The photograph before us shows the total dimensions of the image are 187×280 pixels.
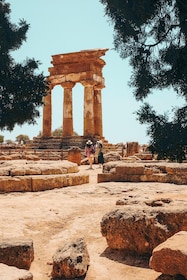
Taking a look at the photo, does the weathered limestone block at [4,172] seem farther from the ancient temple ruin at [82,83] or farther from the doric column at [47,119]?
the doric column at [47,119]

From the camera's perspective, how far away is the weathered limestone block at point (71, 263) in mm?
3541

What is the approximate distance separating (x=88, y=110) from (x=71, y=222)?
872 inches

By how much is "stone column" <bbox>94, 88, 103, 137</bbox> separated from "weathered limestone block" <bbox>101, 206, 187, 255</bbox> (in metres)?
24.0

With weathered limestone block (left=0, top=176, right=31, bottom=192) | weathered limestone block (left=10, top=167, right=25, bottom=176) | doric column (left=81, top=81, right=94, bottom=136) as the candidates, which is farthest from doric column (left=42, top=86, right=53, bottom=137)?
weathered limestone block (left=0, top=176, right=31, bottom=192)

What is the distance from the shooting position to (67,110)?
28906 millimetres

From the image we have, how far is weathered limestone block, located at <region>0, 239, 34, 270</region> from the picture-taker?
12.4 feet

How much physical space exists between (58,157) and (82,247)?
62.3ft

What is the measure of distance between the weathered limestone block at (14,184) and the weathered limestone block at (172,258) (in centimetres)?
666

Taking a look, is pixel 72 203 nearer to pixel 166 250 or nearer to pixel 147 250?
pixel 147 250

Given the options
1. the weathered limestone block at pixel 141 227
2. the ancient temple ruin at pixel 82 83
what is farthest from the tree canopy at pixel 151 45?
the ancient temple ruin at pixel 82 83

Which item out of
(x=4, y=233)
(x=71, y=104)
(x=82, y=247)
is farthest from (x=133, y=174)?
(x=71, y=104)

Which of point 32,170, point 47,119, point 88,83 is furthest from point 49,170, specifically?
point 47,119

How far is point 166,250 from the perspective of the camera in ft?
10.3

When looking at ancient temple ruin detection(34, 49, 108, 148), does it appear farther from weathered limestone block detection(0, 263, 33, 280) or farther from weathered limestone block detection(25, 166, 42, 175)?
weathered limestone block detection(0, 263, 33, 280)
